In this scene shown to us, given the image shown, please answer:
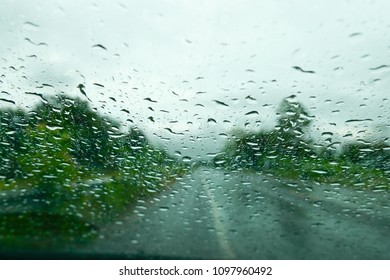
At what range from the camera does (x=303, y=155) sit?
1289 cm

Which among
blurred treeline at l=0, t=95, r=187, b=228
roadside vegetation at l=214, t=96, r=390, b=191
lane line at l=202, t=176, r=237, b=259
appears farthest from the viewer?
roadside vegetation at l=214, t=96, r=390, b=191

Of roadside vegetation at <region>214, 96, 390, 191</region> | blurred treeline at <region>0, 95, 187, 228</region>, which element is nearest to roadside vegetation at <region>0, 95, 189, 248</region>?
blurred treeline at <region>0, 95, 187, 228</region>

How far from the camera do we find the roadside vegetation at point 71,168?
18.9ft

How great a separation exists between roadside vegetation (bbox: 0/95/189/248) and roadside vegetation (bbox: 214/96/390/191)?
2.13 meters

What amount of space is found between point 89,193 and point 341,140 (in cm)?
694

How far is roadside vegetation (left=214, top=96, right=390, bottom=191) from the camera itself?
11086 mm

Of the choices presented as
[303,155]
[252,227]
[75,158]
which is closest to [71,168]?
[75,158]

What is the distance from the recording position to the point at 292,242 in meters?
5.31

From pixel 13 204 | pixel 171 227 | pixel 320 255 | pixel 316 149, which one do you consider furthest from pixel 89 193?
pixel 316 149

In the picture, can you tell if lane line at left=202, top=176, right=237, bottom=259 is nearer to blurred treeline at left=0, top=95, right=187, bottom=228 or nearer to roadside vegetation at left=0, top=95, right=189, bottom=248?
roadside vegetation at left=0, top=95, right=189, bottom=248

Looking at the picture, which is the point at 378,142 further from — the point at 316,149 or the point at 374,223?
the point at 374,223

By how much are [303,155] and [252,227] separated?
7.03m

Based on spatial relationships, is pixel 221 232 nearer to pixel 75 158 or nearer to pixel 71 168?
pixel 71 168

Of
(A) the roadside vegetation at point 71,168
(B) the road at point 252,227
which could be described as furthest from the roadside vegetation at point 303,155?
(A) the roadside vegetation at point 71,168
